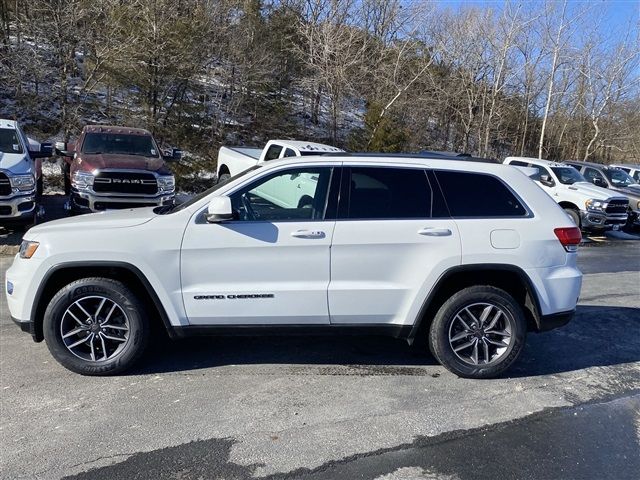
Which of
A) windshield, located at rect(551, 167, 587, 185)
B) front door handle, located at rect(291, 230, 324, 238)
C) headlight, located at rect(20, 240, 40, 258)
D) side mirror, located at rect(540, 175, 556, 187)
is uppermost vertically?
windshield, located at rect(551, 167, 587, 185)

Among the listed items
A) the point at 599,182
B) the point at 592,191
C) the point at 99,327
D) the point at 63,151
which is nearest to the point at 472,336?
the point at 99,327

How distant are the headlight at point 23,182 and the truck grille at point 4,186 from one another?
2.3 inches

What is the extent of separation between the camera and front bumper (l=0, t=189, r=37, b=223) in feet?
28.1

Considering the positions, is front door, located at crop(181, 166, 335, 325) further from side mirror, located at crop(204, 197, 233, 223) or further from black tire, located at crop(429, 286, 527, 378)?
black tire, located at crop(429, 286, 527, 378)

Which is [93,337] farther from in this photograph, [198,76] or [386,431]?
[198,76]

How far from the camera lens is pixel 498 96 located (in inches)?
1050

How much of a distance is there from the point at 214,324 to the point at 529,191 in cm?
282

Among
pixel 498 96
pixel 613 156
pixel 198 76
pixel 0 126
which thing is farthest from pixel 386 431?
pixel 613 156

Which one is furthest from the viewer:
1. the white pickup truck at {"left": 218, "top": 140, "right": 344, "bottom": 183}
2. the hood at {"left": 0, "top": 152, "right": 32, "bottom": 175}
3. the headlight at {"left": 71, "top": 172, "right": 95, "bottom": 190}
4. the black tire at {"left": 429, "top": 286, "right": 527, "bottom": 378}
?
the white pickup truck at {"left": 218, "top": 140, "right": 344, "bottom": 183}

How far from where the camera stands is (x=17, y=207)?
8664 mm

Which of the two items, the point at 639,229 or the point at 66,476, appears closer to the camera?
the point at 66,476

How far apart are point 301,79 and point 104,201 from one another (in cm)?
1800

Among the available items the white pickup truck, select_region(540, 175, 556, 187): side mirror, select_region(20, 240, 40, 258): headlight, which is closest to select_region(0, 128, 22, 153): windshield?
the white pickup truck

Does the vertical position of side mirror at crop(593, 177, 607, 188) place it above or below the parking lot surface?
above
